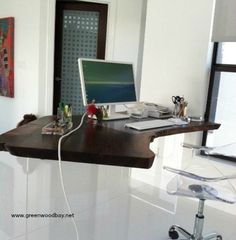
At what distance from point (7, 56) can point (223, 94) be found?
129 inches

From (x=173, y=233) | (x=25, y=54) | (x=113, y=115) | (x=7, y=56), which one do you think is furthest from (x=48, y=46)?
(x=173, y=233)

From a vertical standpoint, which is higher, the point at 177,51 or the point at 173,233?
the point at 177,51

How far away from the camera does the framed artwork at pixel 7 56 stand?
4.39m

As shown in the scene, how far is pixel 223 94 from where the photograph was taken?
2746mm

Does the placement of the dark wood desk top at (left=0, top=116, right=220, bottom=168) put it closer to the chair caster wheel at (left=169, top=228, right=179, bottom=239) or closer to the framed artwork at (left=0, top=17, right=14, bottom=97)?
the chair caster wheel at (left=169, top=228, right=179, bottom=239)

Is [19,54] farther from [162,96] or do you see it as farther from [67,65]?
[162,96]

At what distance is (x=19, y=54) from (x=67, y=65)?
712 millimetres

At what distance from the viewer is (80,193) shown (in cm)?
293

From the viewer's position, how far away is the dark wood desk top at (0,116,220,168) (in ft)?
4.27

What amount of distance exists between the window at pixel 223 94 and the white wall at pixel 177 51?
0.09 metres

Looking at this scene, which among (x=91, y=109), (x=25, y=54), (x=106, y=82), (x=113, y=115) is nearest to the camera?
(x=91, y=109)

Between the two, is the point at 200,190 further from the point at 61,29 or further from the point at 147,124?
the point at 61,29

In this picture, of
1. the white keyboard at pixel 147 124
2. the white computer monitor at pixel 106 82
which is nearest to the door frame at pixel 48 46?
the white computer monitor at pixel 106 82

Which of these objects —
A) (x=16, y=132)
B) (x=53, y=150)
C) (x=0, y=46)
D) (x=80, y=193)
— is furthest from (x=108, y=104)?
(x=0, y=46)
